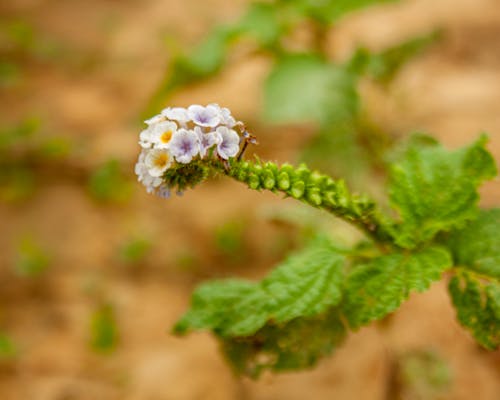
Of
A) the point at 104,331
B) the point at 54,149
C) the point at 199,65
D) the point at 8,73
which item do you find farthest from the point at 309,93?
the point at 8,73

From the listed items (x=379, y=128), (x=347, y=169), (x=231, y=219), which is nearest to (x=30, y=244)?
(x=231, y=219)

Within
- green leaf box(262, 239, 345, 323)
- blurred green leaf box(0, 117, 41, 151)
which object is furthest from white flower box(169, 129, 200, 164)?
blurred green leaf box(0, 117, 41, 151)

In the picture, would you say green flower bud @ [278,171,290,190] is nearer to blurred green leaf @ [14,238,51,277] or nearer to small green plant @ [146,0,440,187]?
small green plant @ [146,0,440,187]

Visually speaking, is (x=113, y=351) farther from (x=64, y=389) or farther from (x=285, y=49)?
(x=285, y=49)

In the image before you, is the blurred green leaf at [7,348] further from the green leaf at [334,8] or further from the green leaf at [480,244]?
the green leaf at [334,8]

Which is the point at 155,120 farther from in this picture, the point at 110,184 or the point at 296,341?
the point at 110,184

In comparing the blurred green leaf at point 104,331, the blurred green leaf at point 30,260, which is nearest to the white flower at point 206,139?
the blurred green leaf at point 104,331
